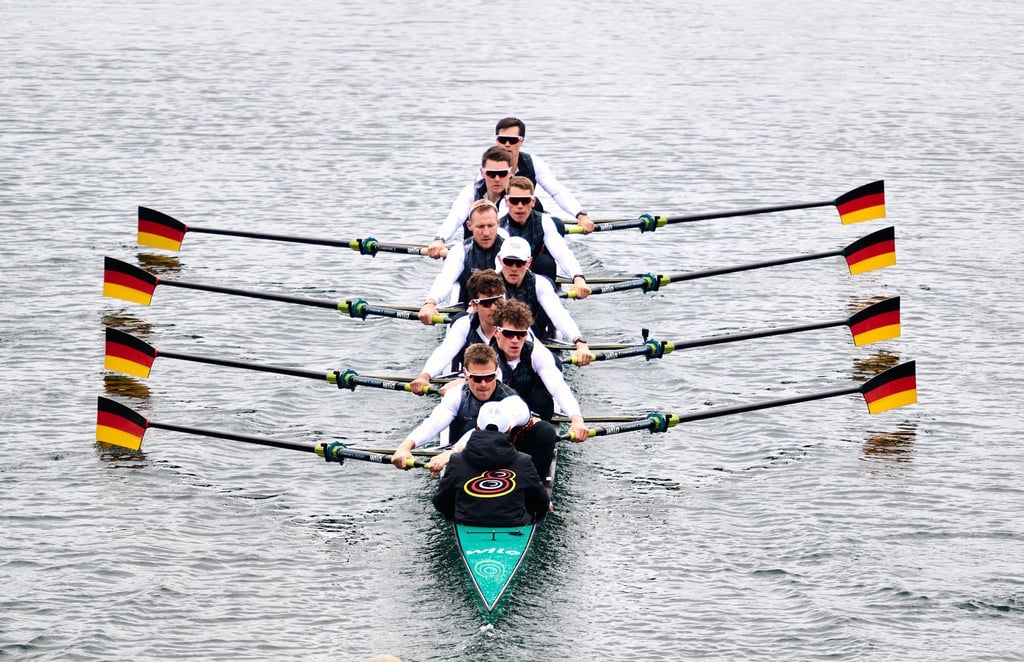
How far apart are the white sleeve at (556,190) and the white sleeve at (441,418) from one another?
675 cm

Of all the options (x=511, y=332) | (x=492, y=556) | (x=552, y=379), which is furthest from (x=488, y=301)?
(x=492, y=556)

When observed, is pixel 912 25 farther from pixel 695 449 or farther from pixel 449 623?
pixel 449 623

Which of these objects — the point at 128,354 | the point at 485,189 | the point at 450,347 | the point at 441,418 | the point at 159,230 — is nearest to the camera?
the point at 441,418

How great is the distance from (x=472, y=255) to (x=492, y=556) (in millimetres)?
4827

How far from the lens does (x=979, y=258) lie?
2392 cm

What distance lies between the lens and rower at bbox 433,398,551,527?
12891 mm

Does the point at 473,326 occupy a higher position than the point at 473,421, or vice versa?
the point at 473,326

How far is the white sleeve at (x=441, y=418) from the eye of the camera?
1369 cm

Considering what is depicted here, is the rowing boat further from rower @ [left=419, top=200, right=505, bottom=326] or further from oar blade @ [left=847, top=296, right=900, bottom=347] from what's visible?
oar blade @ [left=847, top=296, right=900, bottom=347]

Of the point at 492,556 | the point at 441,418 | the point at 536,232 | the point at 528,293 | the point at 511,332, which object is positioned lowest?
the point at 492,556

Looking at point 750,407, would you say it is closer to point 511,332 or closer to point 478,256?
point 511,332

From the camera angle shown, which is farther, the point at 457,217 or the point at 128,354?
the point at 457,217

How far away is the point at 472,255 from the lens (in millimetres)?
16672

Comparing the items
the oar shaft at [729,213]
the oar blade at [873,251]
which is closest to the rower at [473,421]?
the oar shaft at [729,213]
